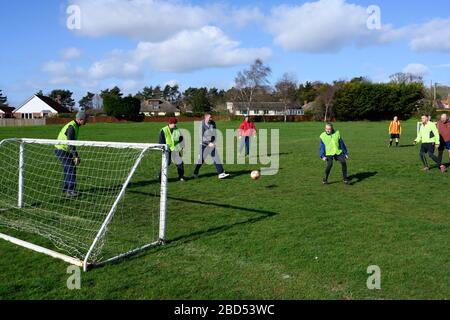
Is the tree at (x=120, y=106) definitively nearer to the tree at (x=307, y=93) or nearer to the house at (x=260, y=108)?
the house at (x=260, y=108)

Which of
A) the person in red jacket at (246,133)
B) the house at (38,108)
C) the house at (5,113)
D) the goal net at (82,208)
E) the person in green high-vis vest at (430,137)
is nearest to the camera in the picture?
the goal net at (82,208)

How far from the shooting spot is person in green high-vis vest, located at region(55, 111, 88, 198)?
894cm

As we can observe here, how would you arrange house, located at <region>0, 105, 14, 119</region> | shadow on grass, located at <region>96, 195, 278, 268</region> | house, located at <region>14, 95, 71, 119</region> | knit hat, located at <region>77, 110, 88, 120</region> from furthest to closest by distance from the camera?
house, located at <region>0, 105, 14, 119</region>, house, located at <region>14, 95, 71, 119</region>, knit hat, located at <region>77, 110, 88, 120</region>, shadow on grass, located at <region>96, 195, 278, 268</region>

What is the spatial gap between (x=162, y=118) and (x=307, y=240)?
65774 millimetres

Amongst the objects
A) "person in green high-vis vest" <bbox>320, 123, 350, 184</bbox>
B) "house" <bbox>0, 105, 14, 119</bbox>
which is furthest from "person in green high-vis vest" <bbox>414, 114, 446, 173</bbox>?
"house" <bbox>0, 105, 14, 119</bbox>

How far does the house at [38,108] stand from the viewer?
81125 millimetres

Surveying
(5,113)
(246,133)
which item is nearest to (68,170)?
(246,133)

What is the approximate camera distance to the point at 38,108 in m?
81.8

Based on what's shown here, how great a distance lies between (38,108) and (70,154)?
80.0 metres

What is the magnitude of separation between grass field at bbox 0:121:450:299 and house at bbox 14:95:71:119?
7907cm

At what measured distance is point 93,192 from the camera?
31.1 ft

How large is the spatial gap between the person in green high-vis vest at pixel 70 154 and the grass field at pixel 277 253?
1.54 m

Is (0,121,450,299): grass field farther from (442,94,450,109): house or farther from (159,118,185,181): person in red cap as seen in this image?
(442,94,450,109): house

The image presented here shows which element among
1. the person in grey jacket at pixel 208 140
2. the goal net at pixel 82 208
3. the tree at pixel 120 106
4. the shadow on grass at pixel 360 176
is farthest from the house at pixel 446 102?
the goal net at pixel 82 208
